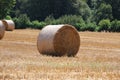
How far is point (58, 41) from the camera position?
18.5 m

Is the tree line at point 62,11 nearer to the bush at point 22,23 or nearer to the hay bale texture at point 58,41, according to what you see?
the bush at point 22,23

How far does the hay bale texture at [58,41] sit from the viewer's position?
18.2 meters

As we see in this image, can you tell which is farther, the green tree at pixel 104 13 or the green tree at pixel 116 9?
the green tree at pixel 116 9

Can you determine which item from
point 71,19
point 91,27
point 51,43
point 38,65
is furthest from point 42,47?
point 71,19

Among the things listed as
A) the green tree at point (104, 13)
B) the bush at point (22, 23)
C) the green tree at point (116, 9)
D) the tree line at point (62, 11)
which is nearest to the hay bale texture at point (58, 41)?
the bush at point (22, 23)

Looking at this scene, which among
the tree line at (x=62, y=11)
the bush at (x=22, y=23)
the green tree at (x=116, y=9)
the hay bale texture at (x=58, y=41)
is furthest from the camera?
the green tree at (x=116, y=9)

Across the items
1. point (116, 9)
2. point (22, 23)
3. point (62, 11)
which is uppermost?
point (22, 23)

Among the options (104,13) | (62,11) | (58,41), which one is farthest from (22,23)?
(58,41)

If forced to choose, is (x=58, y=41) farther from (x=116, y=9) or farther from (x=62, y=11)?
(x=62, y=11)

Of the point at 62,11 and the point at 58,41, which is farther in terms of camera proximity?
the point at 62,11

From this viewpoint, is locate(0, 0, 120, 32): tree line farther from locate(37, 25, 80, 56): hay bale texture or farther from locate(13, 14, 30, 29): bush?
locate(37, 25, 80, 56): hay bale texture

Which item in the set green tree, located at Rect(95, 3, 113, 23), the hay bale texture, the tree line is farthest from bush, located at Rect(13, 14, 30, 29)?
the hay bale texture

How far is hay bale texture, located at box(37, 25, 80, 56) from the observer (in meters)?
18.2

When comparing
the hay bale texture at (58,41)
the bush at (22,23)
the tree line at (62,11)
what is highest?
the hay bale texture at (58,41)
